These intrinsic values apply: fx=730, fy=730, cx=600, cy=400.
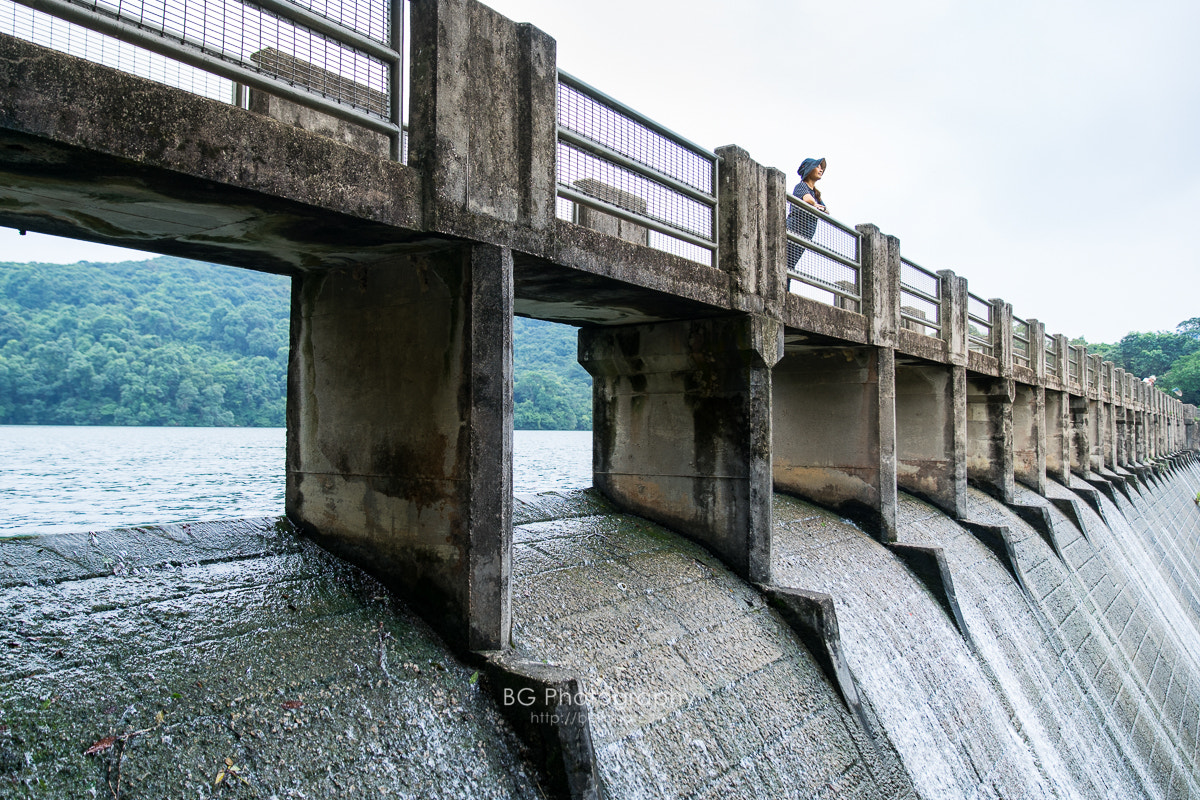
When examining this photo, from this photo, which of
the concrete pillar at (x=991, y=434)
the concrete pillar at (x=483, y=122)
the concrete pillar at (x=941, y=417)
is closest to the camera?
the concrete pillar at (x=483, y=122)

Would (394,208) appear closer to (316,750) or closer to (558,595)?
(316,750)

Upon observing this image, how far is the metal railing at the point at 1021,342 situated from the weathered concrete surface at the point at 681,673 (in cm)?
1349

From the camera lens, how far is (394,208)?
13.8ft

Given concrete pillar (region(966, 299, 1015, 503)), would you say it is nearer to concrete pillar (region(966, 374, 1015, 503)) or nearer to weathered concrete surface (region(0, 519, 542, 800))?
concrete pillar (region(966, 374, 1015, 503))

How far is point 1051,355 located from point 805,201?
15.4 meters

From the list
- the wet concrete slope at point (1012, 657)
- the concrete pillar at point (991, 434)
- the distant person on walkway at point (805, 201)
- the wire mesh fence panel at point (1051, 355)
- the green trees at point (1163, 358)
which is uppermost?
the green trees at point (1163, 358)

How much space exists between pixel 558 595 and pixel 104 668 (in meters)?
3.10

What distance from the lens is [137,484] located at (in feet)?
84.4

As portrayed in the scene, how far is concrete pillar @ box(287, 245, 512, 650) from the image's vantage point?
466 cm

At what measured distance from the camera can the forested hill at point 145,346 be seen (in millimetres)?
47219

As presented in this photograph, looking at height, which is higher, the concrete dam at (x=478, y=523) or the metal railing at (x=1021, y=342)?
the metal railing at (x=1021, y=342)

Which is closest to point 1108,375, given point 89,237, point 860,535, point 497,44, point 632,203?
point 860,535

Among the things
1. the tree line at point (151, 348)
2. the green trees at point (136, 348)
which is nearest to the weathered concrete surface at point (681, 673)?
the tree line at point (151, 348)

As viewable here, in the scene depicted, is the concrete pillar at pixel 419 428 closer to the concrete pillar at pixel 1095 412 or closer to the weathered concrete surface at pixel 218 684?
the weathered concrete surface at pixel 218 684
